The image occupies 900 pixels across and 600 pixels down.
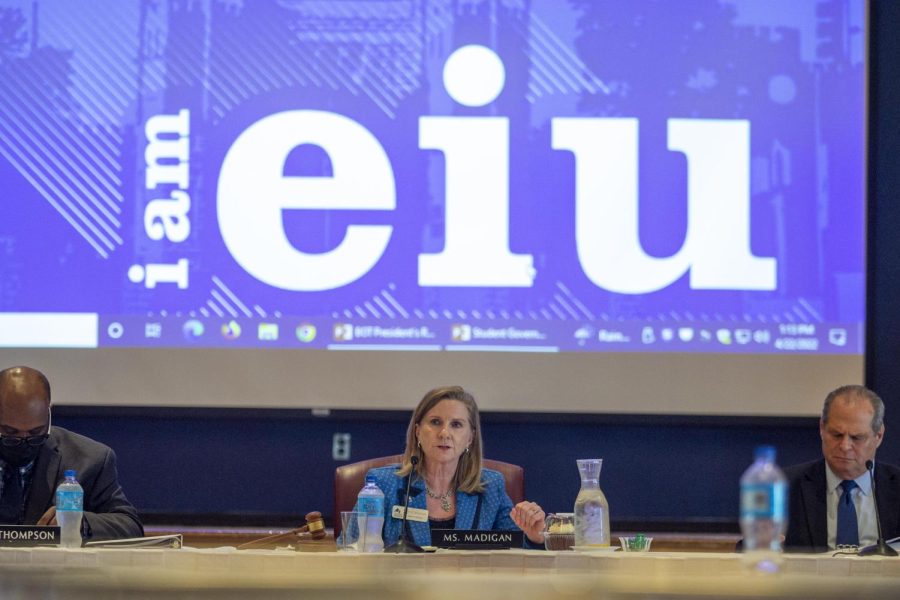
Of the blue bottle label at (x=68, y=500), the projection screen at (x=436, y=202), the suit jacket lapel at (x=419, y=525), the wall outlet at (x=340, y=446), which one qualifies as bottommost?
the suit jacket lapel at (x=419, y=525)

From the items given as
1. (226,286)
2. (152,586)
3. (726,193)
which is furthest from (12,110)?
(152,586)

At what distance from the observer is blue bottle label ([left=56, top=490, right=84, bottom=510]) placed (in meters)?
3.13

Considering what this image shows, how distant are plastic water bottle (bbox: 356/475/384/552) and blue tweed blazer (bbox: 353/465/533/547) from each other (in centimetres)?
12

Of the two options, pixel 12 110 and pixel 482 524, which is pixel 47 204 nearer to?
pixel 12 110

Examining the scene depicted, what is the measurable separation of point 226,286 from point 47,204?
786 mm

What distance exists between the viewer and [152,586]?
1.23m

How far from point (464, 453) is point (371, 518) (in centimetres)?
62

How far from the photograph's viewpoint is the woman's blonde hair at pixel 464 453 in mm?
3652

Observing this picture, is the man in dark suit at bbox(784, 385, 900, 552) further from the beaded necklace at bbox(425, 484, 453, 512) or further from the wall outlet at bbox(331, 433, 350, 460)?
the wall outlet at bbox(331, 433, 350, 460)

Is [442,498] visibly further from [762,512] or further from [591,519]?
[762,512]

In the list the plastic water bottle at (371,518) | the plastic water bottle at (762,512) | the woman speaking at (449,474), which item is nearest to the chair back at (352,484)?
the woman speaking at (449,474)

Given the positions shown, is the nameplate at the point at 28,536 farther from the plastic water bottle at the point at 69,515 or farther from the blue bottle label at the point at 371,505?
the blue bottle label at the point at 371,505

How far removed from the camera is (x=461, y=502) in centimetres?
362

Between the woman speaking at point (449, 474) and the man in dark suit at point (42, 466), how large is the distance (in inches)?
29.9
